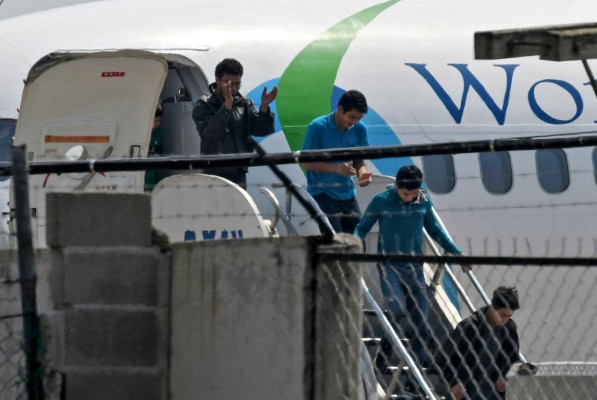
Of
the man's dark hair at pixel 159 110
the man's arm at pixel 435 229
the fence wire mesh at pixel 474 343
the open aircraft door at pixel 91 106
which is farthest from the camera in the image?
the man's dark hair at pixel 159 110

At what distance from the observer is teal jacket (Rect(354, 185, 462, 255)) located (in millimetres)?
8977

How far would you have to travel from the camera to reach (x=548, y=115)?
1254 cm

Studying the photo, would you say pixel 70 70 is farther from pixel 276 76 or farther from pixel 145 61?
pixel 276 76

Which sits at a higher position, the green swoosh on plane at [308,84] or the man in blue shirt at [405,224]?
the green swoosh on plane at [308,84]

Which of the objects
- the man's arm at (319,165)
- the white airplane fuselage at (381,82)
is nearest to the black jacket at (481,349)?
the man's arm at (319,165)

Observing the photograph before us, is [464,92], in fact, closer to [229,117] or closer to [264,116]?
[264,116]

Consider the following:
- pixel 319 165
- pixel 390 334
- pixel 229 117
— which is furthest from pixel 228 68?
pixel 390 334

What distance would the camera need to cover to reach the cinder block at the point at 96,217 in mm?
5996

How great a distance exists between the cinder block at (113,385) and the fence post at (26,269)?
7.4 inches

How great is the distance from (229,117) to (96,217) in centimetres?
487

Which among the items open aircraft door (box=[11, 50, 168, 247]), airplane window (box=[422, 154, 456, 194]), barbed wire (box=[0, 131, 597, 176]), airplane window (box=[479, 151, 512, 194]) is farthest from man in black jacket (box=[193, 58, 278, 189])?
barbed wire (box=[0, 131, 597, 176])

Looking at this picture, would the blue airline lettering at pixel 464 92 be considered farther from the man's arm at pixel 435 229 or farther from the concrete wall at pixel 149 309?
the concrete wall at pixel 149 309

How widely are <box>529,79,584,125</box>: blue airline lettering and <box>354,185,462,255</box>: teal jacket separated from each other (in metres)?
Result: 2.86

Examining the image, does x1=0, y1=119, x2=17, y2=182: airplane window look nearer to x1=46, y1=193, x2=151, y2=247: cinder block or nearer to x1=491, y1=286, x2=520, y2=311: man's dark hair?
x1=491, y1=286, x2=520, y2=311: man's dark hair
